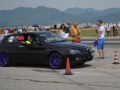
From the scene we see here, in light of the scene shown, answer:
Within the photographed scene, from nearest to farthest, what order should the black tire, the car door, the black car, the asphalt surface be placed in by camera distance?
the asphalt surface, the black car, the car door, the black tire

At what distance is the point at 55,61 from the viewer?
1471 cm

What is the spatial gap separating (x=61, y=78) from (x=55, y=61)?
8.18ft

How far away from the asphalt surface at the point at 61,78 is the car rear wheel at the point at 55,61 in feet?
0.75

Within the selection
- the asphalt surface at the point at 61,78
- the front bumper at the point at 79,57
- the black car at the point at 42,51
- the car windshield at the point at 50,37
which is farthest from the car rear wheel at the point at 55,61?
the car windshield at the point at 50,37

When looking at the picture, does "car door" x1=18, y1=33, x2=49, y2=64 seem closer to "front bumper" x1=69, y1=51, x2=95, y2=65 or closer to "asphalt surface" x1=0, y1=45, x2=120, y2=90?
"asphalt surface" x1=0, y1=45, x2=120, y2=90

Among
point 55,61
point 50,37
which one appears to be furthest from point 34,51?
point 55,61

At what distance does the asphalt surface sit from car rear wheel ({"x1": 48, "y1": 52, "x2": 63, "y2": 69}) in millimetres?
228

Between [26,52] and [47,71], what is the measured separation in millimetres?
1892

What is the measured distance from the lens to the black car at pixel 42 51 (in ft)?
47.7

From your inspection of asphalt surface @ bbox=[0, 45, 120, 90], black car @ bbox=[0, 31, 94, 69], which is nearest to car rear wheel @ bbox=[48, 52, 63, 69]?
black car @ bbox=[0, 31, 94, 69]

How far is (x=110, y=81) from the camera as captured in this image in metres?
11.3

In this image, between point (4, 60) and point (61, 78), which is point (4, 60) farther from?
point (61, 78)

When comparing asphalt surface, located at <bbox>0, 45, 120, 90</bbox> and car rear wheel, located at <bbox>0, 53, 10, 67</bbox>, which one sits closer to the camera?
asphalt surface, located at <bbox>0, 45, 120, 90</bbox>

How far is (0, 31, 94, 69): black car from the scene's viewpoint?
1453cm
